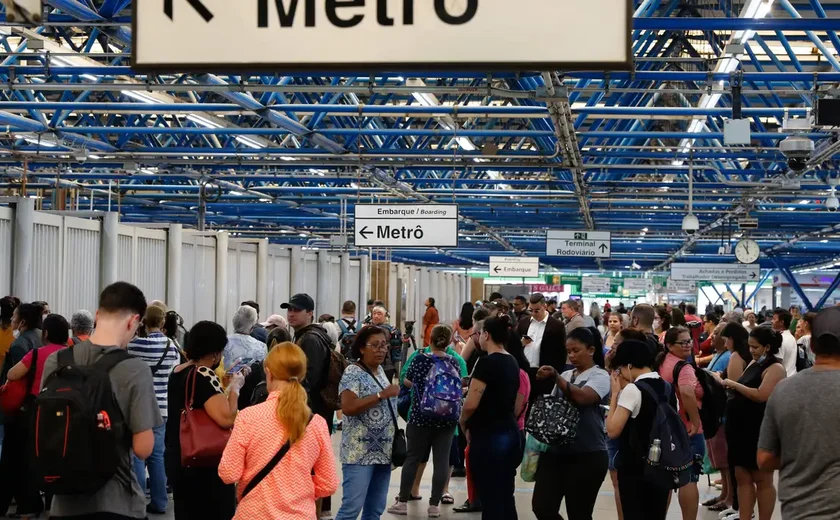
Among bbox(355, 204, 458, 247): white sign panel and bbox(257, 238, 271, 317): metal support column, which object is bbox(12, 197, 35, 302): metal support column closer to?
bbox(355, 204, 458, 247): white sign panel

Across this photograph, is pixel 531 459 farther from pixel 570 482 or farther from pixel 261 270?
pixel 261 270

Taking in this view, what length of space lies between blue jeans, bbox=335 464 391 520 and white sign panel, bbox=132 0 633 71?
14.6ft

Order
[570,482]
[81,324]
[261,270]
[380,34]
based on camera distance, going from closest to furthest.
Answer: [380,34] < [570,482] < [81,324] < [261,270]

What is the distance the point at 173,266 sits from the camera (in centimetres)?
1458

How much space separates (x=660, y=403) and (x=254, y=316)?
11.5 feet

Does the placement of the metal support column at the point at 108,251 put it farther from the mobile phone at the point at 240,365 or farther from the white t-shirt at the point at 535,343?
the white t-shirt at the point at 535,343

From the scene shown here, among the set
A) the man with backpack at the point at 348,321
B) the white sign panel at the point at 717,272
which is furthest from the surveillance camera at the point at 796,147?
the white sign panel at the point at 717,272

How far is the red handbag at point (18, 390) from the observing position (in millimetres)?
8328

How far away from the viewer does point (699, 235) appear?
121ft

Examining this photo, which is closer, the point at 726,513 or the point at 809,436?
the point at 809,436

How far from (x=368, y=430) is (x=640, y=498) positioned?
185cm

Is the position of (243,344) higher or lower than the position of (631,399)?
higher

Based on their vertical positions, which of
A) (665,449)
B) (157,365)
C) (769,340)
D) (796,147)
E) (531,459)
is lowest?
(531,459)

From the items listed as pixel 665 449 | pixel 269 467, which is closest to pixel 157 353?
pixel 665 449
